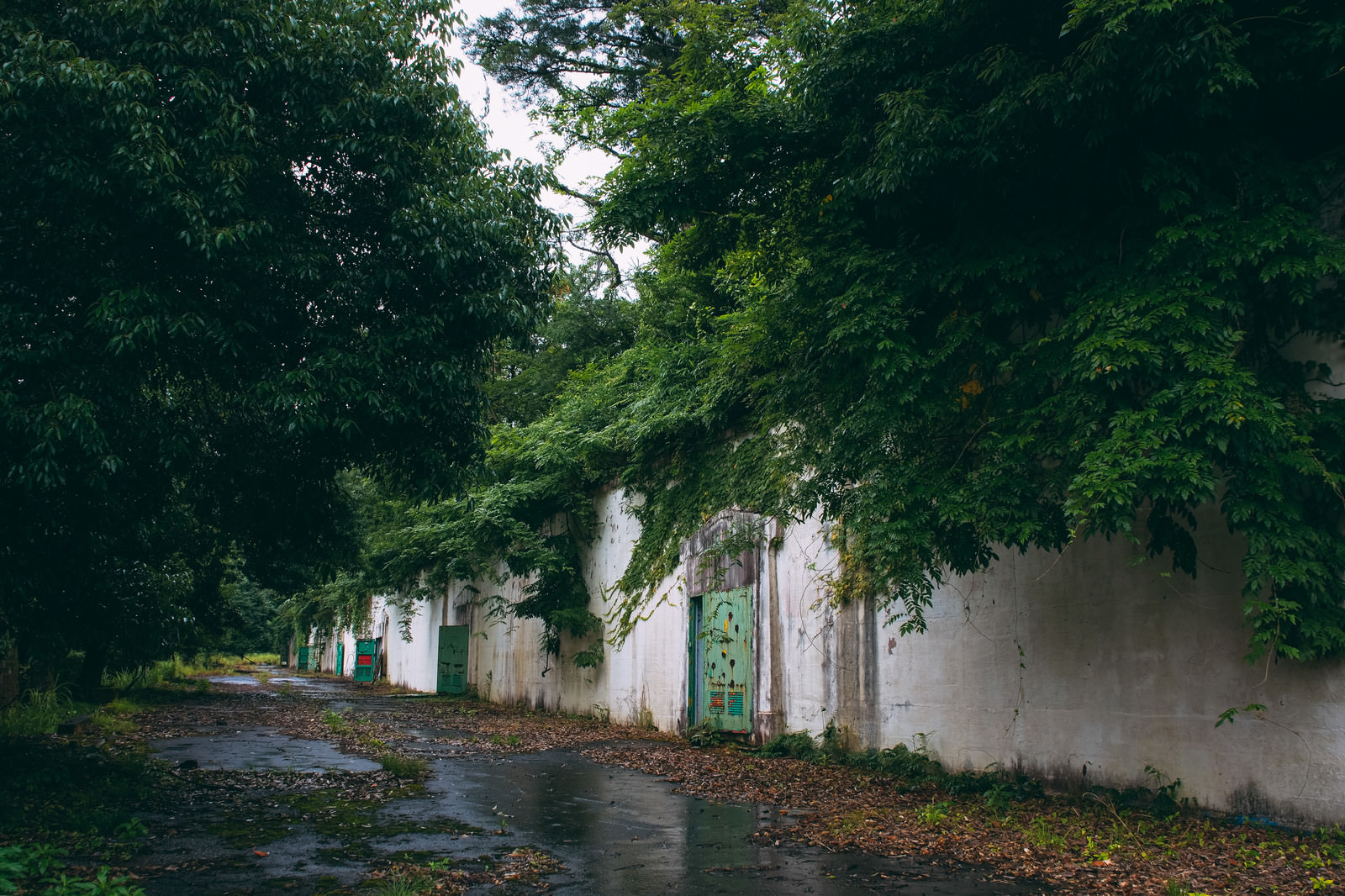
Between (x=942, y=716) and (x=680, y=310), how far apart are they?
10.8m

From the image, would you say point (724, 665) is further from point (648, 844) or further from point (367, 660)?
point (367, 660)

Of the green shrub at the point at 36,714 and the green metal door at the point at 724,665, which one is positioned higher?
the green metal door at the point at 724,665


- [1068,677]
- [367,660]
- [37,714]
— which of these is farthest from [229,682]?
[1068,677]

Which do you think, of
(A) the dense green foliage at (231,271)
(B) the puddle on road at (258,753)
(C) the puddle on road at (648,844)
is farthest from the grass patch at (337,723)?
(A) the dense green foliage at (231,271)

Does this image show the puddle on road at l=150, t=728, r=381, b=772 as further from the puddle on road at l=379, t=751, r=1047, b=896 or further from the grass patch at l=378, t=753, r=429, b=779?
the puddle on road at l=379, t=751, r=1047, b=896

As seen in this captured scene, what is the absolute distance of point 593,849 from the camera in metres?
5.65

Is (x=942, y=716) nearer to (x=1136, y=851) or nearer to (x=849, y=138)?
(x=1136, y=851)

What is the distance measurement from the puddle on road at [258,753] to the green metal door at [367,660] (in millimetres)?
21910

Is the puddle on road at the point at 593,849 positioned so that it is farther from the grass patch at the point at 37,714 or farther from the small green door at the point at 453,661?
the small green door at the point at 453,661

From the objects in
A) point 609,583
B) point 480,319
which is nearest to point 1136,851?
point 480,319

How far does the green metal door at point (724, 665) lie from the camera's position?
10906mm

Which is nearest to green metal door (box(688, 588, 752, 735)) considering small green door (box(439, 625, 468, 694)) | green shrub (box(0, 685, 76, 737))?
green shrub (box(0, 685, 76, 737))

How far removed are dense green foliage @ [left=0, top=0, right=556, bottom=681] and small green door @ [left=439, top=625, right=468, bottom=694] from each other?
1531 cm

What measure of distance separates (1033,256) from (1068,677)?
3216 mm
